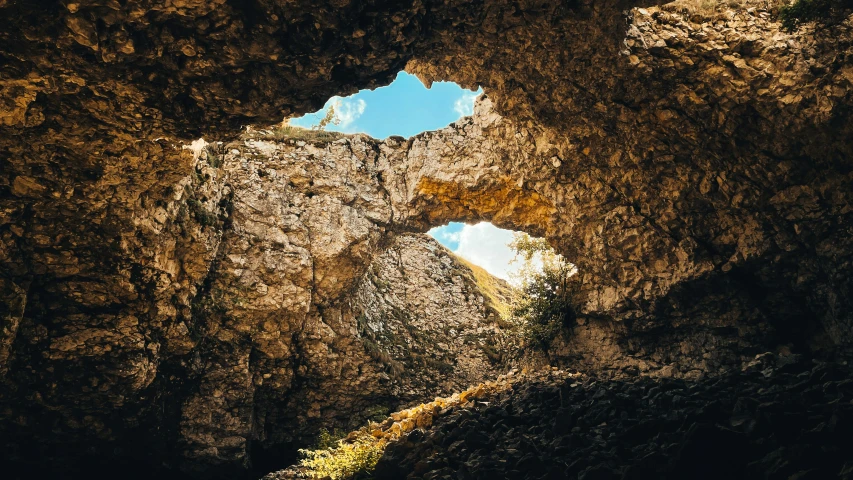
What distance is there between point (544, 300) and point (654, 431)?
9.51 m

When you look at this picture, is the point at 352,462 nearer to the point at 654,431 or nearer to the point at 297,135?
the point at 654,431

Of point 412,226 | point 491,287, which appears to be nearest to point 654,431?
point 412,226

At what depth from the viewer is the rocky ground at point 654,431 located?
6000 millimetres

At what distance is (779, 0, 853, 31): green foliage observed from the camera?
384 inches

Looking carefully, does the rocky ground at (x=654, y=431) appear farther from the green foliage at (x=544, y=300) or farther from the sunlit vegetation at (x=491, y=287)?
the sunlit vegetation at (x=491, y=287)

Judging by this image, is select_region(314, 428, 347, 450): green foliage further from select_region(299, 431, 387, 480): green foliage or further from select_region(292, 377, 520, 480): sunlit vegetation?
→ select_region(299, 431, 387, 480): green foliage

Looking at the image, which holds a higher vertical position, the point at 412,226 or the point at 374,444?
the point at 412,226

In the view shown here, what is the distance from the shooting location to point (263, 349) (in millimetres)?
→ 14750

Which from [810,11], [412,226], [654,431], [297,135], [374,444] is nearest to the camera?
[654,431]

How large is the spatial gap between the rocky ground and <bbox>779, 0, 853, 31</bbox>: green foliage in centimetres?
653

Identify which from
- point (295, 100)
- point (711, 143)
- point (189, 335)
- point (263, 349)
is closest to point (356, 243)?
point (263, 349)

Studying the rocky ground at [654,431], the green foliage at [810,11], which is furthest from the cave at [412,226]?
the green foliage at [810,11]

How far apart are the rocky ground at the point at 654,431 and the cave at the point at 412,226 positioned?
0.16ft

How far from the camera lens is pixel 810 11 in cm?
988
